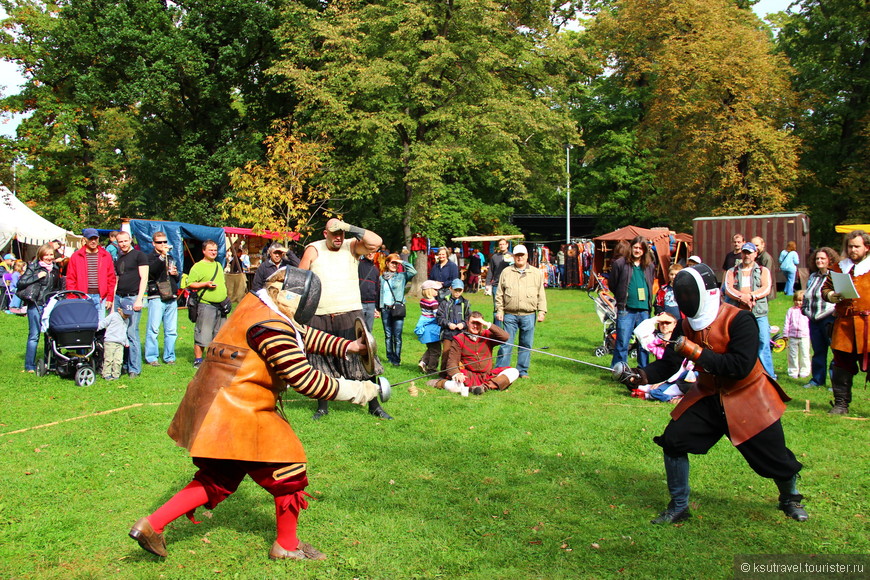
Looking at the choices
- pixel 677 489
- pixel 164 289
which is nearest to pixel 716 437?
pixel 677 489

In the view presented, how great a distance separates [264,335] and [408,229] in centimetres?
2501

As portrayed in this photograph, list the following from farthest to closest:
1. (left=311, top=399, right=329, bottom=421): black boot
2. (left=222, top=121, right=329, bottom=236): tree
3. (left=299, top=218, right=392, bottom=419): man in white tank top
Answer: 1. (left=222, top=121, right=329, bottom=236): tree
2. (left=311, top=399, right=329, bottom=421): black boot
3. (left=299, top=218, right=392, bottom=419): man in white tank top

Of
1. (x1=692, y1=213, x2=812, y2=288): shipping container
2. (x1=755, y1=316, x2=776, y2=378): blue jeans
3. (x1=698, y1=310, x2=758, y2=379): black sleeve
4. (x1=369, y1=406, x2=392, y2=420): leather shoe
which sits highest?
(x1=692, y1=213, x2=812, y2=288): shipping container

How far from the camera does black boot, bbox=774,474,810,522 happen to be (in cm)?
508

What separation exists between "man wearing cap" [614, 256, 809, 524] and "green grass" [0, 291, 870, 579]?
422 mm

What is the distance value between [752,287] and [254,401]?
761 centimetres

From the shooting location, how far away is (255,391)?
416 cm

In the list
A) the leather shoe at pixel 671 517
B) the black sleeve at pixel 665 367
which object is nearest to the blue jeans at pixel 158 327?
the black sleeve at pixel 665 367

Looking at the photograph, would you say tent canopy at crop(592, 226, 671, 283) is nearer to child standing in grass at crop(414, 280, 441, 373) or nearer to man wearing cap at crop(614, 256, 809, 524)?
child standing in grass at crop(414, 280, 441, 373)

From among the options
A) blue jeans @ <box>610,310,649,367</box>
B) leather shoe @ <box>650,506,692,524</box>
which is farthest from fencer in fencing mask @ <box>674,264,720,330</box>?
blue jeans @ <box>610,310,649,367</box>

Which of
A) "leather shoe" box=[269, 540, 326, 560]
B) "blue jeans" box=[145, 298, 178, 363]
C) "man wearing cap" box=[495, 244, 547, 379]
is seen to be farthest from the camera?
"blue jeans" box=[145, 298, 178, 363]

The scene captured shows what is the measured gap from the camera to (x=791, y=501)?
5.12m

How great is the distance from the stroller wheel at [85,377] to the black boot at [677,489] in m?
7.89

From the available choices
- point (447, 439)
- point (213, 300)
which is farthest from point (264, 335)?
point (213, 300)
